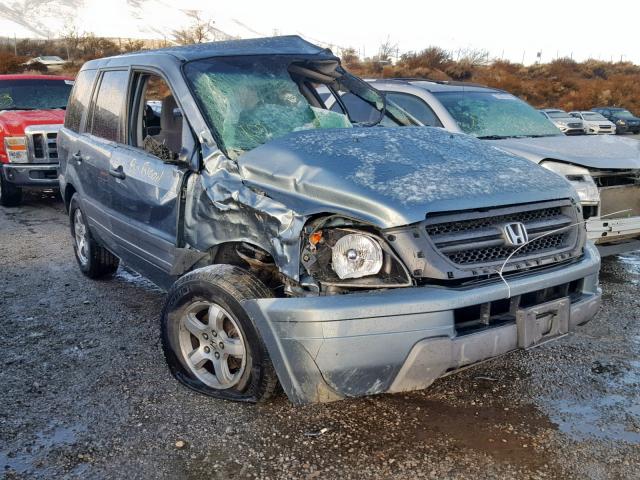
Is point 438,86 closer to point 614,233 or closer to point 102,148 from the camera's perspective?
point 614,233

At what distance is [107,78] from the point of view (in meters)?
4.76

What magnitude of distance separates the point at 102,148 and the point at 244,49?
4.55ft

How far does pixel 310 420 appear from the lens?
315 centimetres

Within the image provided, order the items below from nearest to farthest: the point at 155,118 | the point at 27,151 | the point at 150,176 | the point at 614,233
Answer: the point at 150,176 → the point at 155,118 → the point at 614,233 → the point at 27,151

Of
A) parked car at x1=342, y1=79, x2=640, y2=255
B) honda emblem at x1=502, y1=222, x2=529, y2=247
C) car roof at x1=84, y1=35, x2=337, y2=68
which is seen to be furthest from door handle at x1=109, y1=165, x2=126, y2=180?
honda emblem at x1=502, y1=222, x2=529, y2=247

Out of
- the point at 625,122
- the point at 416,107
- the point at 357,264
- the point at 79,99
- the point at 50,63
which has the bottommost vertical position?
the point at 625,122

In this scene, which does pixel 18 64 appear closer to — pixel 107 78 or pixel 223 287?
pixel 107 78

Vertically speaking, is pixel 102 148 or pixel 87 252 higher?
pixel 102 148

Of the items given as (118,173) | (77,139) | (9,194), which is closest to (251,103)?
(118,173)

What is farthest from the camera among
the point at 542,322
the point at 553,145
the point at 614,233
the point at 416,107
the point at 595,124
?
the point at 595,124

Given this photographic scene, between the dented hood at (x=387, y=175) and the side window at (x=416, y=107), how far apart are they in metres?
2.87

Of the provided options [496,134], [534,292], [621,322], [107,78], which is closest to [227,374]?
[534,292]

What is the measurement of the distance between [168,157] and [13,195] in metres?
6.86

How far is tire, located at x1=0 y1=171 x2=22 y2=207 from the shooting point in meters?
9.33
